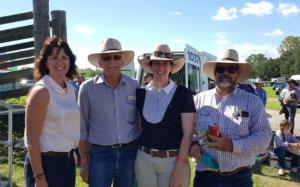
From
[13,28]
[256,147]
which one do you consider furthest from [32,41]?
[256,147]

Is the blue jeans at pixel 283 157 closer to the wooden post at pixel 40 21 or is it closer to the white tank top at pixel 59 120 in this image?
the wooden post at pixel 40 21

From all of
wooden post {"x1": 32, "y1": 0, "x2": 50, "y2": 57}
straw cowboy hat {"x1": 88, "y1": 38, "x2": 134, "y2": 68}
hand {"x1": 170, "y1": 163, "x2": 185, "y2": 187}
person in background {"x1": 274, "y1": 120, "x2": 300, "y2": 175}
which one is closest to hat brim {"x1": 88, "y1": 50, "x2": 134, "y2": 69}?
straw cowboy hat {"x1": 88, "y1": 38, "x2": 134, "y2": 68}

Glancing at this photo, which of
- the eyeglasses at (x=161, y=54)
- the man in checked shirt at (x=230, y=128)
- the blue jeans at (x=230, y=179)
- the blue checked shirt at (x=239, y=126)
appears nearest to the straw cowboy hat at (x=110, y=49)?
the eyeglasses at (x=161, y=54)

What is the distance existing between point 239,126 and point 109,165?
1100 mm

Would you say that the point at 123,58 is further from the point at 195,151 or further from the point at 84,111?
the point at 195,151

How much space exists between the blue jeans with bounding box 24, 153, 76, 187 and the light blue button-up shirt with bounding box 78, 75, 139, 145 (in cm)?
39

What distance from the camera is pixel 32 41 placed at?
6301mm

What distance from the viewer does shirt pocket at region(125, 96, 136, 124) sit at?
11.5 ft

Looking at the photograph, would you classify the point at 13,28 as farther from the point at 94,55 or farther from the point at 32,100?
the point at 32,100

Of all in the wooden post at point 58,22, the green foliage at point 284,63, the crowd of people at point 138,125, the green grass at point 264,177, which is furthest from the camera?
the green foliage at point 284,63

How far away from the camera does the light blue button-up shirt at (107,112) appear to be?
3473mm

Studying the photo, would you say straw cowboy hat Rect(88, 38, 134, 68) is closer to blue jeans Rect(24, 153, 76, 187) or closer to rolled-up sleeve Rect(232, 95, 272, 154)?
blue jeans Rect(24, 153, 76, 187)

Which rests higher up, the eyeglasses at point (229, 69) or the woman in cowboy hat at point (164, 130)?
the eyeglasses at point (229, 69)

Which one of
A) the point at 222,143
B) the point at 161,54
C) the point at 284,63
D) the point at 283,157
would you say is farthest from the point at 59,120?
the point at 284,63
